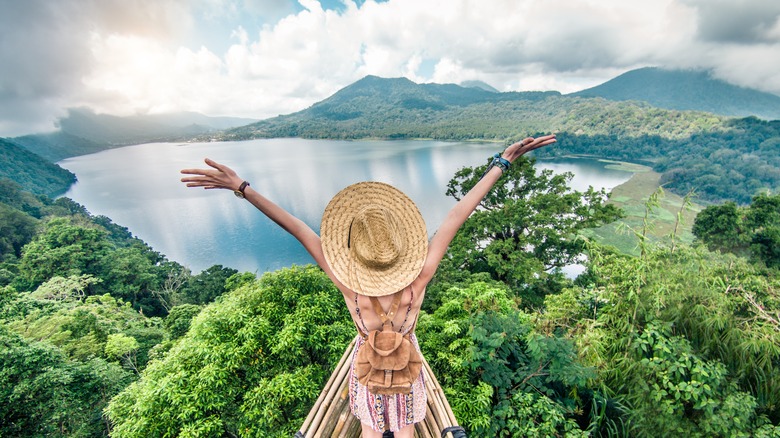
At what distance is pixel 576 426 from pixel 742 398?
1072mm

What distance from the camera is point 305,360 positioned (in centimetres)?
376

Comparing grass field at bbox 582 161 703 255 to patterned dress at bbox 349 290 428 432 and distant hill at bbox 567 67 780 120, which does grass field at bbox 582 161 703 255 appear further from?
distant hill at bbox 567 67 780 120

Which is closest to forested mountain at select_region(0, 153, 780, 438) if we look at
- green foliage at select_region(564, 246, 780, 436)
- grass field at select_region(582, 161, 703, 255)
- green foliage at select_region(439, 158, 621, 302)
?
green foliage at select_region(564, 246, 780, 436)

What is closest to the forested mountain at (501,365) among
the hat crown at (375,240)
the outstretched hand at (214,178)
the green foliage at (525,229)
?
the hat crown at (375,240)

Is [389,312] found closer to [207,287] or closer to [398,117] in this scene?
[207,287]

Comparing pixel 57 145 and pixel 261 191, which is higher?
pixel 57 145

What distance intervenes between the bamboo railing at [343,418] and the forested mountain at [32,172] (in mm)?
66514

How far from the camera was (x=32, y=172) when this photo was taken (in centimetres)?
5131

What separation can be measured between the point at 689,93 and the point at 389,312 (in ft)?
760

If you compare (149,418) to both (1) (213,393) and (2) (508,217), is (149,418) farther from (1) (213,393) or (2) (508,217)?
(2) (508,217)

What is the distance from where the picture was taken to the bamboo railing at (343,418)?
1.99 metres

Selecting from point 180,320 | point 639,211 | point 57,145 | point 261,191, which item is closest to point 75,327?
point 180,320

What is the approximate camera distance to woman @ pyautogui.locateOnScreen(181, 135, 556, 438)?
1.49 meters

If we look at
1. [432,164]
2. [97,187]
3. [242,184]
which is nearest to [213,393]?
[242,184]
